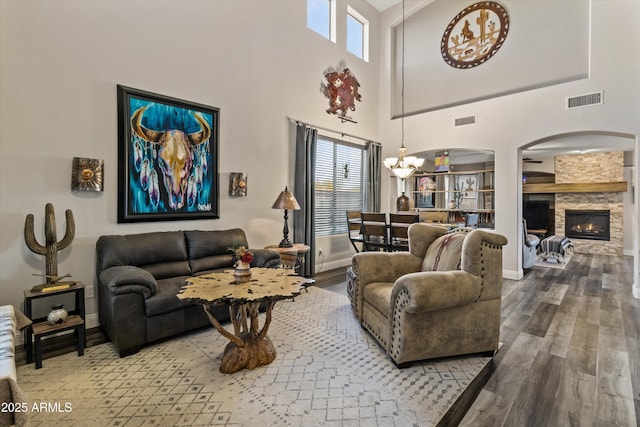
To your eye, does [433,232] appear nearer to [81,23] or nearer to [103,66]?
[103,66]

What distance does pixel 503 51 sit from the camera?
5.32m

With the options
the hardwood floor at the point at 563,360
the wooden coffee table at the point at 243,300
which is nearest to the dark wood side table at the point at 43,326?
the hardwood floor at the point at 563,360

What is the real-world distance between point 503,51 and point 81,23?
610 centimetres

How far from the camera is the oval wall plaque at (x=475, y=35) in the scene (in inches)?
212

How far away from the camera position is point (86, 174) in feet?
9.54

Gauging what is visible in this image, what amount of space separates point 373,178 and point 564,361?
15.0ft

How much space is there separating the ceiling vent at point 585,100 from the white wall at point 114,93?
4129 mm

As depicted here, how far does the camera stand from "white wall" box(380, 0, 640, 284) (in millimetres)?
4090

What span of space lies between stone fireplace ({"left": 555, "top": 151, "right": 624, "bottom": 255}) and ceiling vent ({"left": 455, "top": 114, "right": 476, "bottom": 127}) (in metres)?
4.82

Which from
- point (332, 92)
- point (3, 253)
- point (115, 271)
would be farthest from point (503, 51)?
point (3, 253)

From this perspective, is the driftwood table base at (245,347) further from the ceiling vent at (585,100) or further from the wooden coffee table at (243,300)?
the ceiling vent at (585,100)

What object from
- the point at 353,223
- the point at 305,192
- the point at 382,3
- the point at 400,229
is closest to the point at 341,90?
the point at 305,192

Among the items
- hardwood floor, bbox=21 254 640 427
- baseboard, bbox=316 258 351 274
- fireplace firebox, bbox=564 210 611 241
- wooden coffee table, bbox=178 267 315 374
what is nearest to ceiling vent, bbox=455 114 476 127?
hardwood floor, bbox=21 254 640 427

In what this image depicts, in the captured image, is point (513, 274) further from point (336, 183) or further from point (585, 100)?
point (336, 183)
